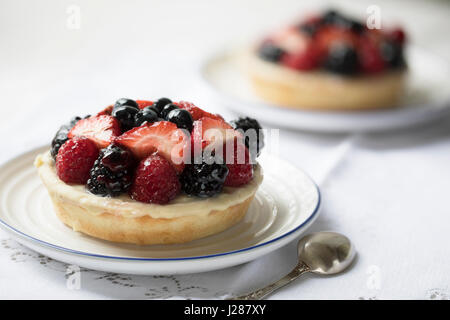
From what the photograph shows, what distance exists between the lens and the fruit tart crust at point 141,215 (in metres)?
1.77

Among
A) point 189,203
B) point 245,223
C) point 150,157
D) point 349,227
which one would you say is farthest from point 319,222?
point 150,157

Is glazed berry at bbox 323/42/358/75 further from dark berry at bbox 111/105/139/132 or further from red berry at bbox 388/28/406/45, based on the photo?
dark berry at bbox 111/105/139/132

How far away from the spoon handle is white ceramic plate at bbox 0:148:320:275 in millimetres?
99

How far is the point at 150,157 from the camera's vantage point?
1.78 metres

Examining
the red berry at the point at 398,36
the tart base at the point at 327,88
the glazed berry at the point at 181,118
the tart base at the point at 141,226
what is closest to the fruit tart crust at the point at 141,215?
the tart base at the point at 141,226

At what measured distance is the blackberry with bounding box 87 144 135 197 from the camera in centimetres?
175

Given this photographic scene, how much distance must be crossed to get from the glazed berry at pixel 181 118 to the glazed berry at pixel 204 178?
16 centimetres

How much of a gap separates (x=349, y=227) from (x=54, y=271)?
1.12 metres

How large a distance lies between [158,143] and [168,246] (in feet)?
1.12

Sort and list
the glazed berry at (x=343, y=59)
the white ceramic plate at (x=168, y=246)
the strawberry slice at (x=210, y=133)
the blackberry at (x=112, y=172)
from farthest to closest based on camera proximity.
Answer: the glazed berry at (x=343, y=59) → the strawberry slice at (x=210, y=133) → the blackberry at (x=112, y=172) → the white ceramic plate at (x=168, y=246)

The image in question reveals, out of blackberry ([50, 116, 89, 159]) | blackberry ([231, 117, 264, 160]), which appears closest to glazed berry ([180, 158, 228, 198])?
blackberry ([231, 117, 264, 160])

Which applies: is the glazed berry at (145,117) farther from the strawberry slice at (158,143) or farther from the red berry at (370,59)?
the red berry at (370,59)

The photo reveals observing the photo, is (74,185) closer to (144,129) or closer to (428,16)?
(144,129)

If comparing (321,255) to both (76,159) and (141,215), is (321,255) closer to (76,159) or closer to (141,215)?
(141,215)
